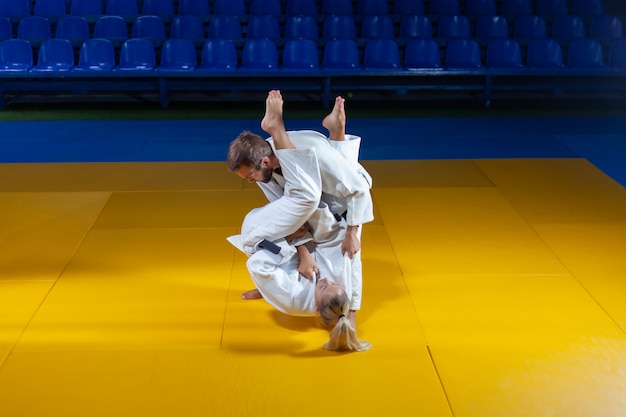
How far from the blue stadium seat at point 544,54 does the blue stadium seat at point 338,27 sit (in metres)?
2.68

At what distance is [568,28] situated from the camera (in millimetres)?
11070

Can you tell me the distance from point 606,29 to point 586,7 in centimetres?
74

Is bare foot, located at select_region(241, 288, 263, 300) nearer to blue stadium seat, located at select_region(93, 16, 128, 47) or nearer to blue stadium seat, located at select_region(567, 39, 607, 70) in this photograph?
blue stadium seat, located at select_region(93, 16, 128, 47)

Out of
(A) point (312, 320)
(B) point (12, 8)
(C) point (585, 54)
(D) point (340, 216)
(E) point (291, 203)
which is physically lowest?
(A) point (312, 320)

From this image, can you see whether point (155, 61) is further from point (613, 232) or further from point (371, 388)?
point (371, 388)

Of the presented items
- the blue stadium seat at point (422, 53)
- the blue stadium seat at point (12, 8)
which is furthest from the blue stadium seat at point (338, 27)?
the blue stadium seat at point (12, 8)

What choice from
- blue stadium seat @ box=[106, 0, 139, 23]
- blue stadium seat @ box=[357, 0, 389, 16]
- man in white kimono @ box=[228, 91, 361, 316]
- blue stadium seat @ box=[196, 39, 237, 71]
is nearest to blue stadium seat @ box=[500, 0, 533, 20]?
blue stadium seat @ box=[357, 0, 389, 16]

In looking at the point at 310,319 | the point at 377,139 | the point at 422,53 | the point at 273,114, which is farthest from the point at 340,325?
the point at 422,53

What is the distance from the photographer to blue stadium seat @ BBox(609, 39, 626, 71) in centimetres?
1062

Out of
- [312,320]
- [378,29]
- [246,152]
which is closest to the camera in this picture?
[246,152]

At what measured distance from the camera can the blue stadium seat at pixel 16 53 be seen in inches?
397

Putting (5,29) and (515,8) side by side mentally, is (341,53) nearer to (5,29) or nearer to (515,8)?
(515,8)

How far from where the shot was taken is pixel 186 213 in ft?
20.3

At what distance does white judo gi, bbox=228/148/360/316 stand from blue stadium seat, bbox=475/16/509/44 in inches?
302
